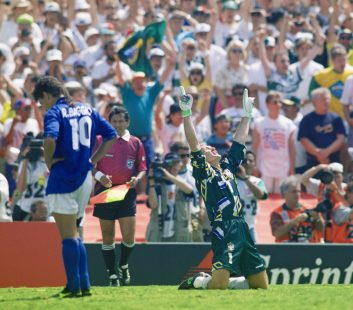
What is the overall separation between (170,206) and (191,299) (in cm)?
527

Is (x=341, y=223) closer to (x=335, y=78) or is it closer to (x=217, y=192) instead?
(x=335, y=78)

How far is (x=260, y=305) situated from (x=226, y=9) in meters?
11.6

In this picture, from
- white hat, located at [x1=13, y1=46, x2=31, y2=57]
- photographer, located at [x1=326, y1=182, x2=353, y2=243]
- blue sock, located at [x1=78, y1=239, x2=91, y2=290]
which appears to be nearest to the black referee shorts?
blue sock, located at [x1=78, y1=239, x2=91, y2=290]

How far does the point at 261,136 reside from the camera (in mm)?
19609

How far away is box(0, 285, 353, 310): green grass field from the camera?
11211 mm

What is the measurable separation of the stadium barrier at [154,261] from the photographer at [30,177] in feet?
5.03

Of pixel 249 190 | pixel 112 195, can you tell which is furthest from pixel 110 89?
pixel 112 195

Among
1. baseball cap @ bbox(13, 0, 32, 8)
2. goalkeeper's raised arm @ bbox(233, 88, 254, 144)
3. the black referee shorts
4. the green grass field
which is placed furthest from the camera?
baseball cap @ bbox(13, 0, 32, 8)

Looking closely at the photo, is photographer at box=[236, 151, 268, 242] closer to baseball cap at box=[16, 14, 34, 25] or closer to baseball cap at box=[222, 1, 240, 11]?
baseball cap at box=[222, 1, 240, 11]

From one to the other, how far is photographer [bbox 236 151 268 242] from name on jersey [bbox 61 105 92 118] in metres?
5.13

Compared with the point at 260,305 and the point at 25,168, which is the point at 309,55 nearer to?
the point at 25,168

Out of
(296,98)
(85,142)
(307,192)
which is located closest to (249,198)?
(307,192)

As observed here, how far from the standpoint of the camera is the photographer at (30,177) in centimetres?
1702

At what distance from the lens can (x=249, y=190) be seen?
16.9 meters
